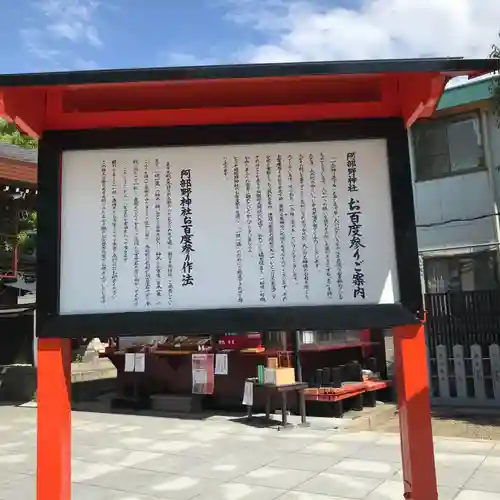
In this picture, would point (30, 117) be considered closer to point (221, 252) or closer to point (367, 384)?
point (221, 252)

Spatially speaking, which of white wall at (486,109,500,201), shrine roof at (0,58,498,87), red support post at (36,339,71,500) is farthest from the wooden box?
shrine roof at (0,58,498,87)

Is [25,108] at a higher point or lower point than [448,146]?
lower

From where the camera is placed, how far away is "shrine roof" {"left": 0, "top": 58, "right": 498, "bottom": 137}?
2975 millimetres

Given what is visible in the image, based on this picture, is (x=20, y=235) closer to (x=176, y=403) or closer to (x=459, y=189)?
(x=176, y=403)

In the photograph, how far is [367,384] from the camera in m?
10.7

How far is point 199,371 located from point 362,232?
8.20 meters

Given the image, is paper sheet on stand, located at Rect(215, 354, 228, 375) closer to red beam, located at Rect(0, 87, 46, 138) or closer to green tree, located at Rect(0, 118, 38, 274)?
green tree, located at Rect(0, 118, 38, 274)

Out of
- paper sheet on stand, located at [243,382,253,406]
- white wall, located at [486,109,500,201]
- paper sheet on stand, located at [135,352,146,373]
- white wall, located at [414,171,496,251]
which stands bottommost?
paper sheet on stand, located at [243,382,253,406]

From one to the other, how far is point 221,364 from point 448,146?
22.2 feet

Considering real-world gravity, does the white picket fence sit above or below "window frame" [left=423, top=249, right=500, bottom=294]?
below

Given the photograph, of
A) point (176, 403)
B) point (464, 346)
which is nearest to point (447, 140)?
point (464, 346)

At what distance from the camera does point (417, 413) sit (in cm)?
321

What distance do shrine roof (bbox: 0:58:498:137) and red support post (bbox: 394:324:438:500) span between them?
1323 millimetres

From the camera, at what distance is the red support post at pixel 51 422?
318 cm
